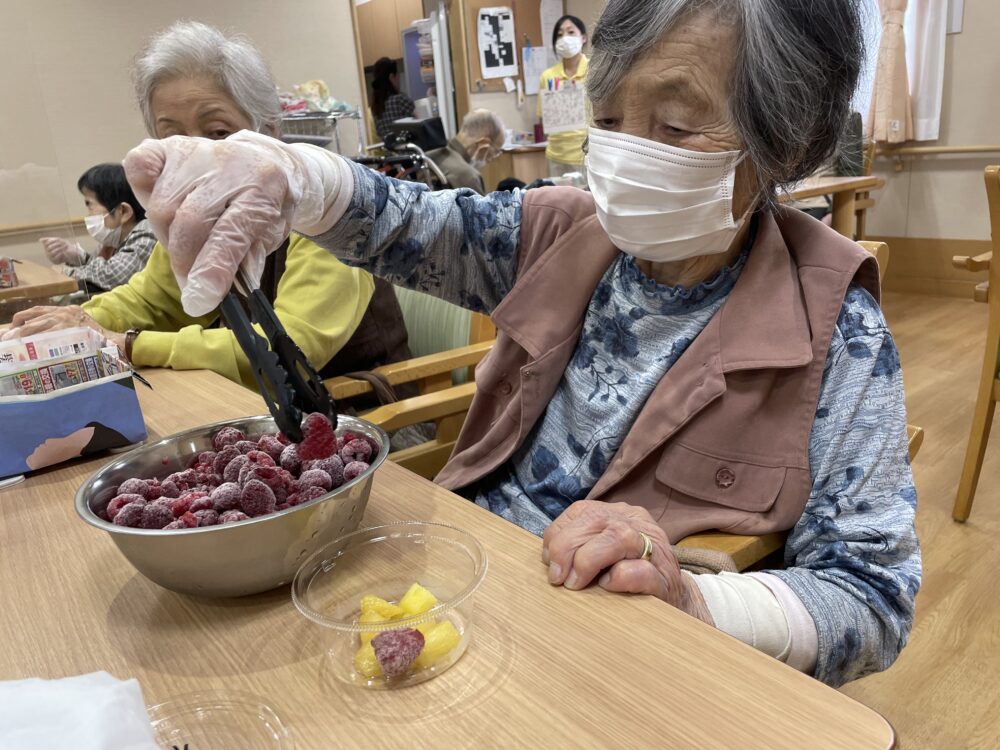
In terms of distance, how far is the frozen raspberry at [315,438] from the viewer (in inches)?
29.0

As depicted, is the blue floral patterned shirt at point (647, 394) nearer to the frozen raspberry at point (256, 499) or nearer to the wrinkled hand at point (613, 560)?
the wrinkled hand at point (613, 560)

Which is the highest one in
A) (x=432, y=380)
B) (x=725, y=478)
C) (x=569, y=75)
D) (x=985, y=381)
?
(x=569, y=75)

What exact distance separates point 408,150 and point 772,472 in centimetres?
288

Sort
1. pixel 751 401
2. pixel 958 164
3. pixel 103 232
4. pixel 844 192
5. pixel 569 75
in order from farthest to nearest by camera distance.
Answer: pixel 569 75
pixel 958 164
pixel 844 192
pixel 103 232
pixel 751 401

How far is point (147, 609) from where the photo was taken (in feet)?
2.30

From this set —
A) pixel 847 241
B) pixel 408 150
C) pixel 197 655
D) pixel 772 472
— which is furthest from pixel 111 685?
pixel 408 150

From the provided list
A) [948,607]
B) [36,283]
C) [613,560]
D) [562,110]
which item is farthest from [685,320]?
[562,110]

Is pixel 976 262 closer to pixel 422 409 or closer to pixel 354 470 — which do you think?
pixel 422 409

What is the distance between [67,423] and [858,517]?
1019 mm

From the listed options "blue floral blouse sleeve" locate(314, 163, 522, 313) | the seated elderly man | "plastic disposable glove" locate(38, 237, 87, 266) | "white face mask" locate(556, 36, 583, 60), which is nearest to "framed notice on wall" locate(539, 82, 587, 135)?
"white face mask" locate(556, 36, 583, 60)

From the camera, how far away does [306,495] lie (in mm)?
697

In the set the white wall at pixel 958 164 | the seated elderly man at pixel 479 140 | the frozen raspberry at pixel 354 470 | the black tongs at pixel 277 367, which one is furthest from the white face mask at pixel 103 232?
the white wall at pixel 958 164

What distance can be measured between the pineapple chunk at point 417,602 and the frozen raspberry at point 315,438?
0.18m

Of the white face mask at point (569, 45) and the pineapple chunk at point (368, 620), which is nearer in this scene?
the pineapple chunk at point (368, 620)
